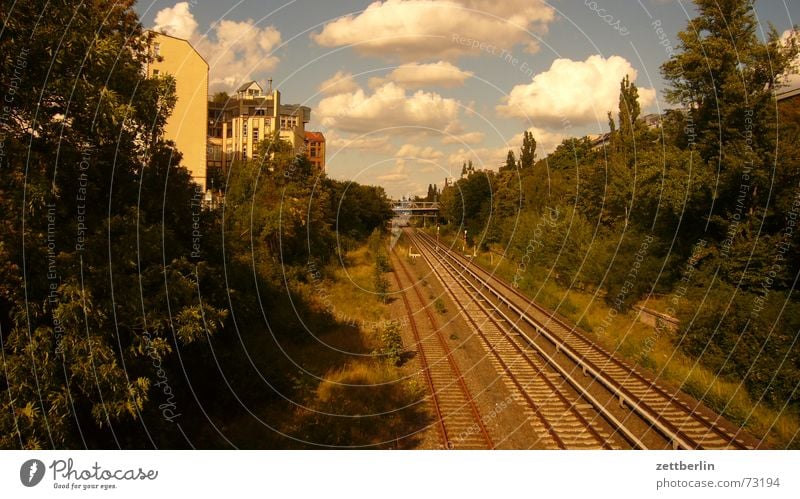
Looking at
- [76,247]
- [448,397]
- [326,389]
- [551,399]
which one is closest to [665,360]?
[551,399]

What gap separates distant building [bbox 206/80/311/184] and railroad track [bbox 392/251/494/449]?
2073 cm

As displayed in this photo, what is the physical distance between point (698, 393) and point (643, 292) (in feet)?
31.1

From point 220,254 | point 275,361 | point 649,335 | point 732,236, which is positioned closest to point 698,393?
point 649,335

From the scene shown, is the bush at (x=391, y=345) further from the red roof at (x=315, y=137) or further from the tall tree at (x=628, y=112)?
the red roof at (x=315, y=137)

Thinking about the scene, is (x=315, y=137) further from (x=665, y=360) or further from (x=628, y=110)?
(x=665, y=360)

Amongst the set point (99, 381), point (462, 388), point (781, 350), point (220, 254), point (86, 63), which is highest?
point (86, 63)

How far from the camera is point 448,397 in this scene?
1299cm

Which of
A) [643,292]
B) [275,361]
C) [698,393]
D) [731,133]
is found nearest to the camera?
[698,393]

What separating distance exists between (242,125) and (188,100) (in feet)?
36.7

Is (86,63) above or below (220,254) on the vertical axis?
above

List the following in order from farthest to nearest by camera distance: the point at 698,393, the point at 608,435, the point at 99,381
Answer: the point at 698,393 → the point at 608,435 → the point at 99,381

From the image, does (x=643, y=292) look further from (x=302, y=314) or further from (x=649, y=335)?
(x=302, y=314)

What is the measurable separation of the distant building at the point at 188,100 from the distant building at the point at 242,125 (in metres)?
8.15

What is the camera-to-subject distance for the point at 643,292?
72.0ft
